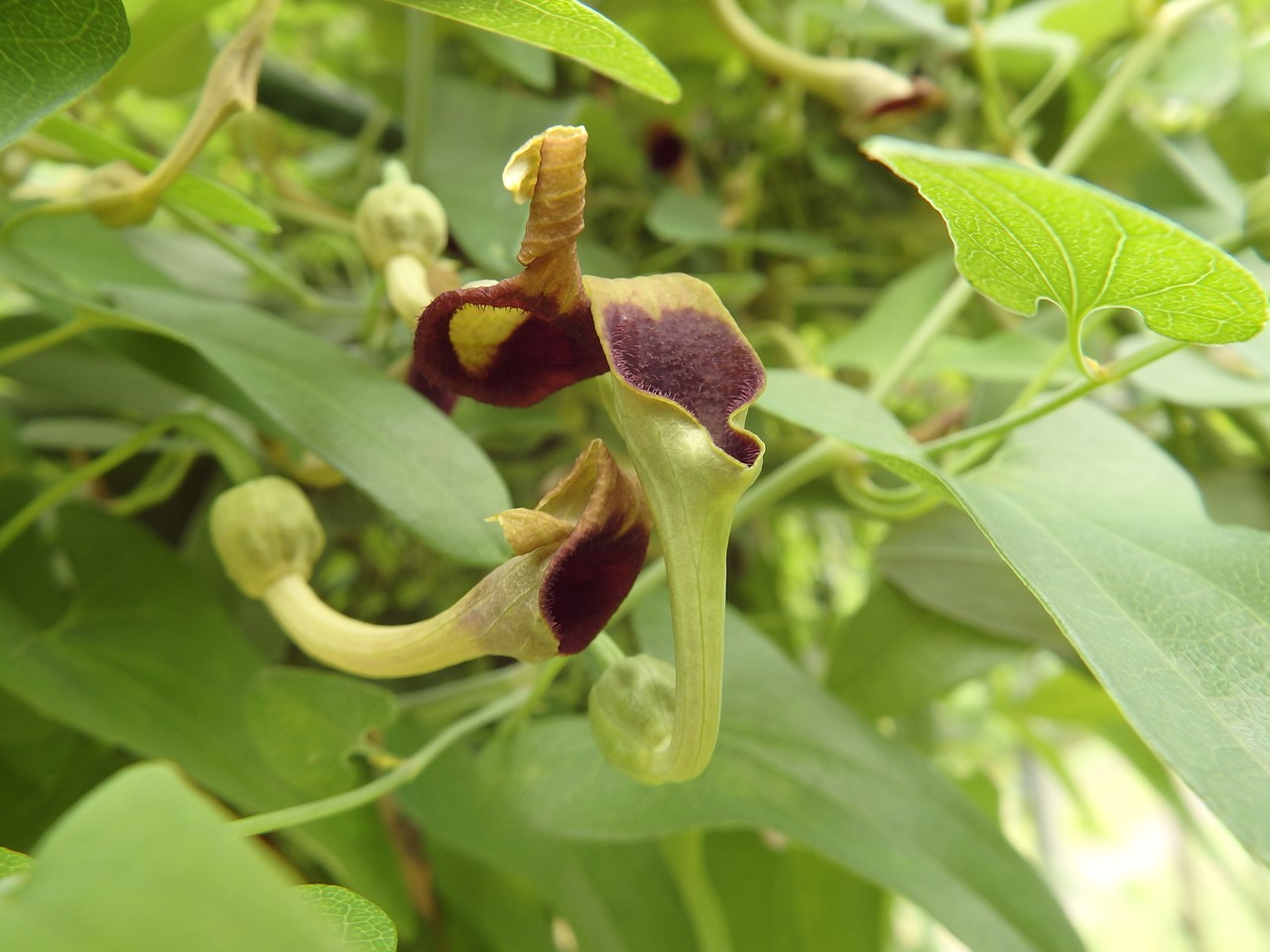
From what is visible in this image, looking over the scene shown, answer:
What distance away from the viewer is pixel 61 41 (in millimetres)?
268

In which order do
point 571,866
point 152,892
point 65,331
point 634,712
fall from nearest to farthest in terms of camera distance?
point 152,892 < point 634,712 < point 65,331 < point 571,866

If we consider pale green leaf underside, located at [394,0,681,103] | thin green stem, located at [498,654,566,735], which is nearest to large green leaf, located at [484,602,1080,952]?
thin green stem, located at [498,654,566,735]

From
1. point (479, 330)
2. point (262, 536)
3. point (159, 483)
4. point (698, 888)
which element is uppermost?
point (479, 330)

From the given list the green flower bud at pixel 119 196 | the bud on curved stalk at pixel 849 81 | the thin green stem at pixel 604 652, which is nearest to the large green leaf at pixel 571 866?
the thin green stem at pixel 604 652

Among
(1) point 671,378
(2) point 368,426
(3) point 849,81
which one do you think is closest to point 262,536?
(2) point 368,426

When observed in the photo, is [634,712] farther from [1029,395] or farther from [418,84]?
[418,84]

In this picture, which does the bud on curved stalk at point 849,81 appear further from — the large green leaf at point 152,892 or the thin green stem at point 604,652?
the large green leaf at point 152,892

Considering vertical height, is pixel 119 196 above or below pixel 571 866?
above

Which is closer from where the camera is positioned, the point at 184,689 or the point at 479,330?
the point at 479,330

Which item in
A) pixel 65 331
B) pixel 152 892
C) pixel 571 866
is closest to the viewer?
pixel 152 892

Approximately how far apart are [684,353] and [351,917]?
13cm

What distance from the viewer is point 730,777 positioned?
0.38m

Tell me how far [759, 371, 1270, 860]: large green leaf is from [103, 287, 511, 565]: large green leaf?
88 millimetres

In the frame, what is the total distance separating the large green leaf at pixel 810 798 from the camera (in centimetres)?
36
